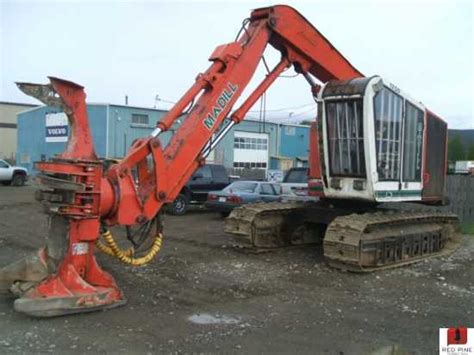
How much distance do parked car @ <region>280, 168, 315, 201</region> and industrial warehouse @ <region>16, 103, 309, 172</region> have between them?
13.4 meters

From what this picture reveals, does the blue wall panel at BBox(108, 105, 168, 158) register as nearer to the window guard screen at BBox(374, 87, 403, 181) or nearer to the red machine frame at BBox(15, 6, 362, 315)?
the window guard screen at BBox(374, 87, 403, 181)

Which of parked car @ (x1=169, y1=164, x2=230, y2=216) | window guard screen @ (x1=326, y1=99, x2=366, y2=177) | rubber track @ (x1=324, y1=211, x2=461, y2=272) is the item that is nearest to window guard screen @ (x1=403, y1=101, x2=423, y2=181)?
rubber track @ (x1=324, y1=211, x2=461, y2=272)

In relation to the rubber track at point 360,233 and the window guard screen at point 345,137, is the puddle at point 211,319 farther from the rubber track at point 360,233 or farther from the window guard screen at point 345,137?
the window guard screen at point 345,137

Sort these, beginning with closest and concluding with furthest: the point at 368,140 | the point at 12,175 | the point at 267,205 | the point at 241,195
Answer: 1. the point at 368,140
2. the point at 267,205
3. the point at 241,195
4. the point at 12,175

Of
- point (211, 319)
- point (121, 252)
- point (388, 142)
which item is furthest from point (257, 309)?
point (388, 142)

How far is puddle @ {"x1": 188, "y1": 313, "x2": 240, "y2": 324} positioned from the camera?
22.4 ft

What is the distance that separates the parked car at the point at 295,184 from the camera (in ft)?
53.4

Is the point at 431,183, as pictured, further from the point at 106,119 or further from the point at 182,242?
the point at 106,119

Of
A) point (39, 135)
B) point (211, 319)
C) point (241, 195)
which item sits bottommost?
point (211, 319)

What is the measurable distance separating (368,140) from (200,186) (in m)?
10.8

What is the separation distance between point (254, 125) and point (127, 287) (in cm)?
3978

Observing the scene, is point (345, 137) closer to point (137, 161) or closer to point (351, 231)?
point (351, 231)

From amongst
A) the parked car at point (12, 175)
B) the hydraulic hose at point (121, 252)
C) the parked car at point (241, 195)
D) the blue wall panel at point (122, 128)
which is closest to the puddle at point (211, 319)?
the hydraulic hose at point (121, 252)

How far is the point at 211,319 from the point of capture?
6922 millimetres
